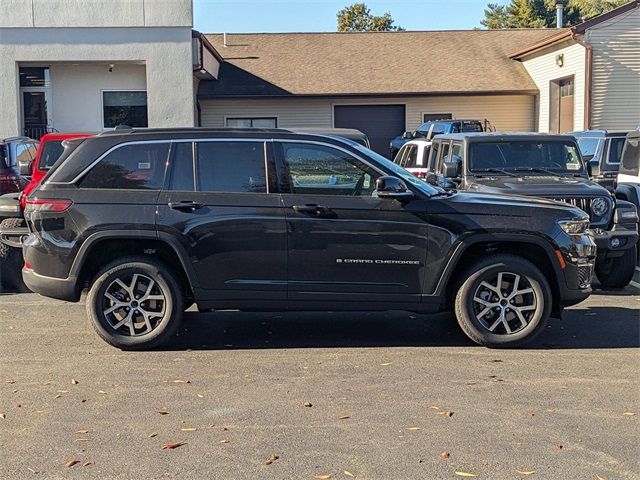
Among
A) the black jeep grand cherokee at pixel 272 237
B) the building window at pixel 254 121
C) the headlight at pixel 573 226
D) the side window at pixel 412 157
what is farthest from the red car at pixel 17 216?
the building window at pixel 254 121

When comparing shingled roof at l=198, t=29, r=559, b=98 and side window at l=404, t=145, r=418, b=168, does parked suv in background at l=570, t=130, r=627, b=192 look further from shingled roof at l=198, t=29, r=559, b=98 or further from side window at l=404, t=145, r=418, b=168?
shingled roof at l=198, t=29, r=559, b=98

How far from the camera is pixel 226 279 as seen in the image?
684 cm

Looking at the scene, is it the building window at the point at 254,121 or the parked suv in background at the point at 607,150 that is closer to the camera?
the parked suv in background at the point at 607,150

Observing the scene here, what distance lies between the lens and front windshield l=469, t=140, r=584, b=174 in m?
10.5

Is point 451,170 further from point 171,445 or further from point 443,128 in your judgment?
point 443,128

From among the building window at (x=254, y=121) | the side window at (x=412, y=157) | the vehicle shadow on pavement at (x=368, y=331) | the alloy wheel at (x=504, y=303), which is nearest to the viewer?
the alloy wheel at (x=504, y=303)

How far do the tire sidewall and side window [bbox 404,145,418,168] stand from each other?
7.06 m

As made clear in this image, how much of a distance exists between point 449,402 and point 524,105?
1047 inches

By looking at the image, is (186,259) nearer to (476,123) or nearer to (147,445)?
(147,445)

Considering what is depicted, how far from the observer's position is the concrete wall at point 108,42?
2272 cm

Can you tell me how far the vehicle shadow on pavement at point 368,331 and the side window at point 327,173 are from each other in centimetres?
139

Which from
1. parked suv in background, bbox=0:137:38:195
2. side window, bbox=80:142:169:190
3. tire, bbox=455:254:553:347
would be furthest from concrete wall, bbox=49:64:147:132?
tire, bbox=455:254:553:347

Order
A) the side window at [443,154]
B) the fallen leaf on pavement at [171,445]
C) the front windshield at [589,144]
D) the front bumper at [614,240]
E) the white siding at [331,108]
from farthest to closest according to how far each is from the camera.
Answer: the white siding at [331,108]
the front windshield at [589,144]
the side window at [443,154]
the front bumper at [614,240]
the fallen leaf on pavement at [171,445]

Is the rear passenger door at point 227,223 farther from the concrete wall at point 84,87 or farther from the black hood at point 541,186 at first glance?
the concrete wall at point 84,87
